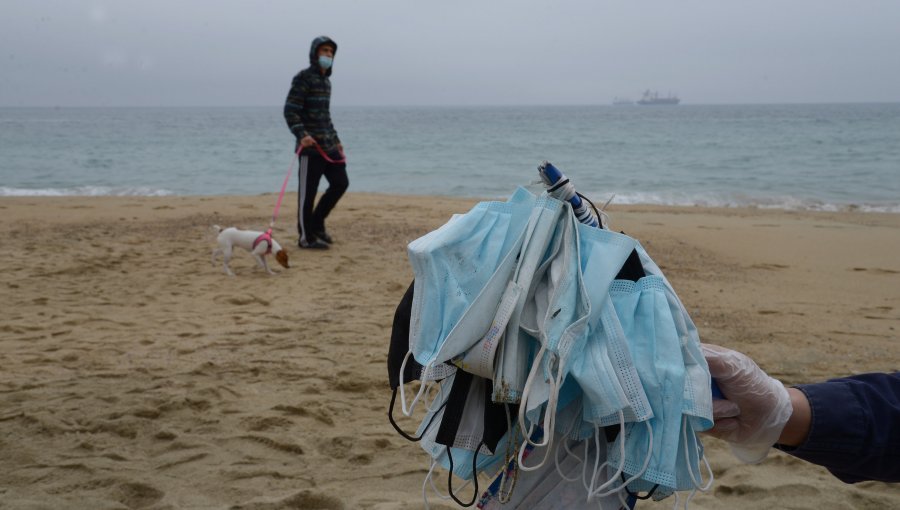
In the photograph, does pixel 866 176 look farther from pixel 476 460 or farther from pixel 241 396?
pixel 476 460

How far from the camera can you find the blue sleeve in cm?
166

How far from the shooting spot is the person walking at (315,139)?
7.16 m

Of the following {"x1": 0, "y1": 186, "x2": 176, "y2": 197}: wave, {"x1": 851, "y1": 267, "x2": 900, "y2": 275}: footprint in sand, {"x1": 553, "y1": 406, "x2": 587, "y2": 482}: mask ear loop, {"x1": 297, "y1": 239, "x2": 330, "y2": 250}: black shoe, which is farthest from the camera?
{"x1": 0, "y1": 186, "x2": 176, "y2": 197}: wave

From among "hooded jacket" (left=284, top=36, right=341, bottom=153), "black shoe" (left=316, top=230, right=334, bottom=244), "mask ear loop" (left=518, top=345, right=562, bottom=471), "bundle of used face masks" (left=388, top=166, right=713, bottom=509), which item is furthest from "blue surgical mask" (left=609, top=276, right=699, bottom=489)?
"black shoe" (left=316, top=230, right=334, bottom=244)

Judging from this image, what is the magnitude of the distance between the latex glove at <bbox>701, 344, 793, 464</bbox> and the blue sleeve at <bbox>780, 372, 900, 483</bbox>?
0.28 ft

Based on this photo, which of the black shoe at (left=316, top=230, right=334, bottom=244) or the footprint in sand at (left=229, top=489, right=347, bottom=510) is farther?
the black shoe at (left=316, top=230, right=334, bottom=244)

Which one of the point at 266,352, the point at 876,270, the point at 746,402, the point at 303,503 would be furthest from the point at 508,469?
the point at 876,270

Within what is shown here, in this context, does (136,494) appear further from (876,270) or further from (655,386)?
(876,270)

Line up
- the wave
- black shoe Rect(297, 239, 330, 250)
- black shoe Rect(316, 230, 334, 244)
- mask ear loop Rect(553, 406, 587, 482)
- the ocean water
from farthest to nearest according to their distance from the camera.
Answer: the ocean water
the wave
black shoe Rect(316, 230, 334, 244)
black shoe Rect(297, 239, 330, 250)
mask ear loop Rect(553, 406, 587, 482)

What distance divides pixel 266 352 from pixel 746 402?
11.0 feet

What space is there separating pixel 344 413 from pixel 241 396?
1.80 ft

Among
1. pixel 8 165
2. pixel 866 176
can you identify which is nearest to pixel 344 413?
pixel 866 176

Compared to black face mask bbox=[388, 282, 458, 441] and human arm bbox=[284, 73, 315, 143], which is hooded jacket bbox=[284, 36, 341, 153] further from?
black face mask bbox=[388, 282, 458, 441]

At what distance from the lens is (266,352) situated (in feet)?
14.7
